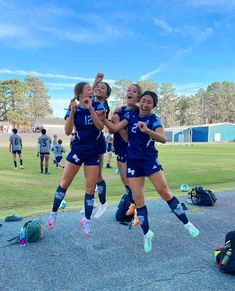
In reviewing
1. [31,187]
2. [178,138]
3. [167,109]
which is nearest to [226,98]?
[167,109]

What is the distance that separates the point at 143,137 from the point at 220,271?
1.93 m

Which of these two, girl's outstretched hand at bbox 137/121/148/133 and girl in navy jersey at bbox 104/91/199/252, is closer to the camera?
girl's outstretched hand at bbox 137/121/148/133

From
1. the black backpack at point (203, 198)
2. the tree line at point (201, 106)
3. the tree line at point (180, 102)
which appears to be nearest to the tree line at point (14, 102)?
the tree line at point (180, 102)

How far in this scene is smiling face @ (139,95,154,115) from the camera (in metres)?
4.33

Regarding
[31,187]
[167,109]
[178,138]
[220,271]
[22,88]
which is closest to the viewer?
[220,271]

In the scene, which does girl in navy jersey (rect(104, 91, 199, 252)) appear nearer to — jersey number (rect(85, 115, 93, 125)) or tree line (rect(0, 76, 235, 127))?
jersey number (rect(85, 115, 93, 125))

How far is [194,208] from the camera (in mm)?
6781

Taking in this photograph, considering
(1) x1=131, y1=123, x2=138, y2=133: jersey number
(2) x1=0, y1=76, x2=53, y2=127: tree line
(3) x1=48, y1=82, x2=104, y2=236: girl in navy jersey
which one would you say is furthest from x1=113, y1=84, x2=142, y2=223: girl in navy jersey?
(2) x1=0, y1=76, x2=53, y2=127: tree line

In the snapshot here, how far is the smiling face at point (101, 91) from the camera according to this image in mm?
4867

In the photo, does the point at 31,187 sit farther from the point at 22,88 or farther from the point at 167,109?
the point at 167,109

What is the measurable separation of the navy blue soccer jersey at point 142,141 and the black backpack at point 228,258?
146 cm

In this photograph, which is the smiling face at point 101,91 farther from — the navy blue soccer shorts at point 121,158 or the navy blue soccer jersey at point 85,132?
the navy blue soccer shorts at point 121,158

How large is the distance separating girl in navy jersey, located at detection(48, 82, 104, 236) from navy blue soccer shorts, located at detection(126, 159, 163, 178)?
1.96 ft

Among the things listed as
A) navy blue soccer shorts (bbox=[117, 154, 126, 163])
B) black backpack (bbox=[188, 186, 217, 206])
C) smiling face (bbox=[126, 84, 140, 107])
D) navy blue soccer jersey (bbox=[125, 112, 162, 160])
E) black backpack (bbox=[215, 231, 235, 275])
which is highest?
smiling face (bbox=[126, 84, 140, 107])
